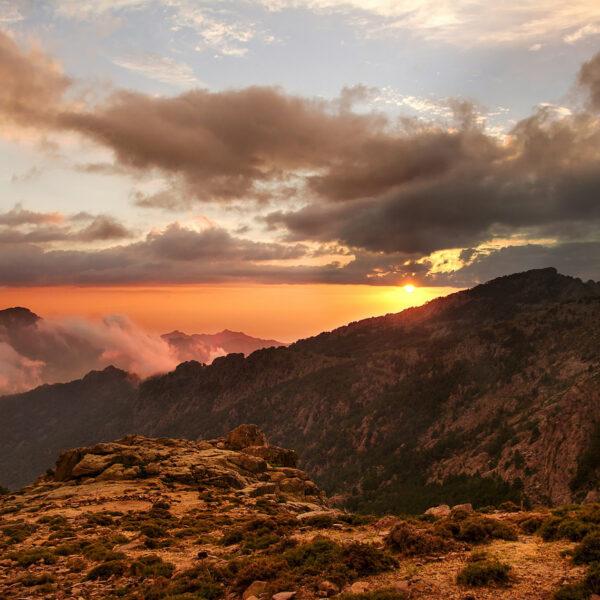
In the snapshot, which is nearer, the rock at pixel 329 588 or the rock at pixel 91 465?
the rock at pixel 329 588

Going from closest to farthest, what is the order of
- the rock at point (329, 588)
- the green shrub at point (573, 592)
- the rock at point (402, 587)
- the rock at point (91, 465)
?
the green shrub at point (573, 592)
the rock at point (402, 587)
the rock at point (329, 588)
the rock at point (91, 465)

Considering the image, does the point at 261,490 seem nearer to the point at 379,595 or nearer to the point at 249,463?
the point at 249,463

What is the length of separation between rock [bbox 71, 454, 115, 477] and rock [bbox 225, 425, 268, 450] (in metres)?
30.6

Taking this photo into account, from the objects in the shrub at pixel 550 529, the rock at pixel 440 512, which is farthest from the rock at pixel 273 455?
the shrub at pixel 550 529

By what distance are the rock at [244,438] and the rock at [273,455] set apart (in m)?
4.01

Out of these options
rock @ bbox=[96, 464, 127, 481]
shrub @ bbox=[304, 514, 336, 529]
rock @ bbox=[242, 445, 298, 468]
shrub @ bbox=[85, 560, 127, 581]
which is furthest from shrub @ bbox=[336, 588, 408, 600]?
rock @ bbox=[242, 445, 298, 468]

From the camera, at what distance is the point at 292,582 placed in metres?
18.5

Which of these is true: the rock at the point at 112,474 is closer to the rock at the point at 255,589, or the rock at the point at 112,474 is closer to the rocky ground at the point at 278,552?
the rocky ground at the point at 278,552

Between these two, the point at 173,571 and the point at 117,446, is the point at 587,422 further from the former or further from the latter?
the point at 173,571

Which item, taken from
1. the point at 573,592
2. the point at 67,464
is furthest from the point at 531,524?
the point at 67,464

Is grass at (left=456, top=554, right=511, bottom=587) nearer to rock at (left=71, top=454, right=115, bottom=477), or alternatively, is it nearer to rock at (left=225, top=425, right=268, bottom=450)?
rock at (left=71, top=454, right=115, bottom=477)

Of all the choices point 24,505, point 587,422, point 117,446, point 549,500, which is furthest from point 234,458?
point 587,422

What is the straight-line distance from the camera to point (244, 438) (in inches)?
3521

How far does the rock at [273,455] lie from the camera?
270ft
